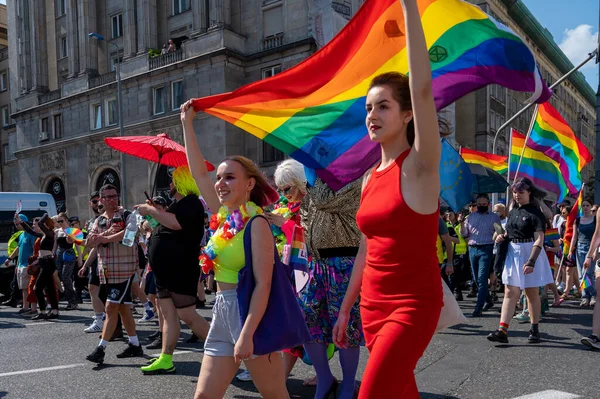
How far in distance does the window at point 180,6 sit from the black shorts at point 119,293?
90.5ft

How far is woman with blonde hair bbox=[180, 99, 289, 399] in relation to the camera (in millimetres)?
2994

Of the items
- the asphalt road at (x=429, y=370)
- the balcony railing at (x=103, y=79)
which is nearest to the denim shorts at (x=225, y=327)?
the asphalt road at (x=429, y=370)

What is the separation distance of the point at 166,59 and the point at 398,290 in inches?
1131

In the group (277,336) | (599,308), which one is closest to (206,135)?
(599,308)

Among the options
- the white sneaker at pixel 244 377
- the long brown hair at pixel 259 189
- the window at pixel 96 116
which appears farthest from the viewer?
the window at pixel 96 116

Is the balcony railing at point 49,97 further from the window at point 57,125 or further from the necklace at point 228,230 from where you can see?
the necklace at point 228,230

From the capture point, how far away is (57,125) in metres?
35.7

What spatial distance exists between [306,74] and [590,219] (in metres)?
8.19

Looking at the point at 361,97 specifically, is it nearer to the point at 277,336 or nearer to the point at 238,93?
the point at 238,93

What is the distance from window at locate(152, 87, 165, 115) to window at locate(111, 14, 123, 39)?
683 centimetres

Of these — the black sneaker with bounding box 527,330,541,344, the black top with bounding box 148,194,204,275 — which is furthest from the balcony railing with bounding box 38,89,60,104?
the black sneaker with bounding box 527,330,541,344

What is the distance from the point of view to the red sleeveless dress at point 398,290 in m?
2.27

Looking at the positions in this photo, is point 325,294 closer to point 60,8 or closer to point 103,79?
point 103,79

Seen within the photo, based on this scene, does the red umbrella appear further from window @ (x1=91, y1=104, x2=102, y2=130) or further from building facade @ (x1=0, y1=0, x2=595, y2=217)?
window @ (x1=91, y1=104, x2=102, y2=130)
